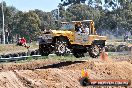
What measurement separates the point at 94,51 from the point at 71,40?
245 cm

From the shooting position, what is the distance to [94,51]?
25.8m

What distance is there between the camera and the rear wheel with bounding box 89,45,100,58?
1007 inches

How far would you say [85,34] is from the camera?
2462 cm


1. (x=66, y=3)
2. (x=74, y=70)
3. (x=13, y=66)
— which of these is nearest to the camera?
(x=74, y=70)

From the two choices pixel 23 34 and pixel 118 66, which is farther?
pixel 23 34

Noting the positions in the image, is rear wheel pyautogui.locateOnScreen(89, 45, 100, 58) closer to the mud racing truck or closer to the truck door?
the mud racing truck

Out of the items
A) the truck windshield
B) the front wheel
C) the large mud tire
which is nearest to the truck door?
the truck windshield

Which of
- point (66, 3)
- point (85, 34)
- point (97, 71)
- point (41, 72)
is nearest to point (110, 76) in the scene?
point (97, 71)

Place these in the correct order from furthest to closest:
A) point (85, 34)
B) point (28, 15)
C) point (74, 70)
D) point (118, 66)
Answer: point (28, 15) < point (85, 34) < point (118, 66) < point (74, 70)

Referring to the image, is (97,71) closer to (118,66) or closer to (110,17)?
(118,66)

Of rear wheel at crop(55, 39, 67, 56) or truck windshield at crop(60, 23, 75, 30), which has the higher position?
truck windshield at crop(60, 23, 75, 30)

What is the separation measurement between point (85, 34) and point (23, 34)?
51862 mm

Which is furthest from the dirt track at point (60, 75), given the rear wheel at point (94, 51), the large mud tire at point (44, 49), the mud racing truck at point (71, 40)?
the rear wheel at point (94, 51)

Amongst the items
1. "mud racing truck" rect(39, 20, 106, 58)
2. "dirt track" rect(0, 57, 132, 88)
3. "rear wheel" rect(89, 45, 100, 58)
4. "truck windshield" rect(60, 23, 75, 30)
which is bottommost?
"dirt track" rect(0, 57, 132, 88)
